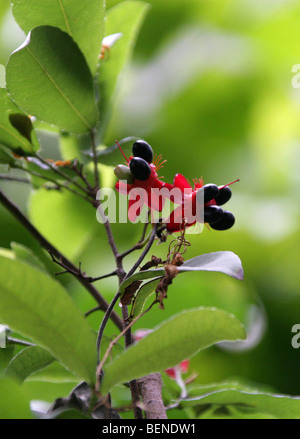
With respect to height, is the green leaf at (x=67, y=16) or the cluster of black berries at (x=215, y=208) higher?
the green leaf at (x=67, y=16)

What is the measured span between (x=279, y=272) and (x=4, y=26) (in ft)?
4.51

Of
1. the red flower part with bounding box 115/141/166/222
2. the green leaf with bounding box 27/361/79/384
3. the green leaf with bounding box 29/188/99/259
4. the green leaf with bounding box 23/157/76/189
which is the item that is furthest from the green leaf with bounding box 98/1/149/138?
the green leaf with bounding box 27/361/79/384

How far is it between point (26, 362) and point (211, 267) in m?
0.33

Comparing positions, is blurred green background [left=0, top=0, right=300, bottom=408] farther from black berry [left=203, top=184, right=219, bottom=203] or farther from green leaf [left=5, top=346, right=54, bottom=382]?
black berry [left=203, top=184, right=219, bottom=203]

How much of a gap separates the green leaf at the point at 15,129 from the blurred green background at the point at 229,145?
34 cm

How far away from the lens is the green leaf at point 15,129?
2.96 ft

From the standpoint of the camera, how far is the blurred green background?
1.67 m

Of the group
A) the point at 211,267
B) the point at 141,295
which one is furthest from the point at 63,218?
the point at 211,267

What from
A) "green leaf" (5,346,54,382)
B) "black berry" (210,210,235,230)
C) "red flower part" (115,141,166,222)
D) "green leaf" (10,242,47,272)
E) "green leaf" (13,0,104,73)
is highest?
"green leaf" (13,0,104,73)

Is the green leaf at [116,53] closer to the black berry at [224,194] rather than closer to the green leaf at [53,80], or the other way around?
the green leaf at [53,80]

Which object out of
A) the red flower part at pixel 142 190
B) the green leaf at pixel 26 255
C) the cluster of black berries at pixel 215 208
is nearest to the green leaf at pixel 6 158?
the green leaf at pixel 26 255

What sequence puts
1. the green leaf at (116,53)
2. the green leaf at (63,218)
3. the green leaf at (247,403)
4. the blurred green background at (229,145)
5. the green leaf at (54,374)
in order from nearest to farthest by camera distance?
the green leaf at (247,403), the green leaf at (54,374), the green leaf at (116,53), the green leaf at (63,218), the blurred green background at (229,145)

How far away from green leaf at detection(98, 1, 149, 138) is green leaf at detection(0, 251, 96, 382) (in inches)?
23.6

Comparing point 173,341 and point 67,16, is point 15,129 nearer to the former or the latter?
point 67,16
